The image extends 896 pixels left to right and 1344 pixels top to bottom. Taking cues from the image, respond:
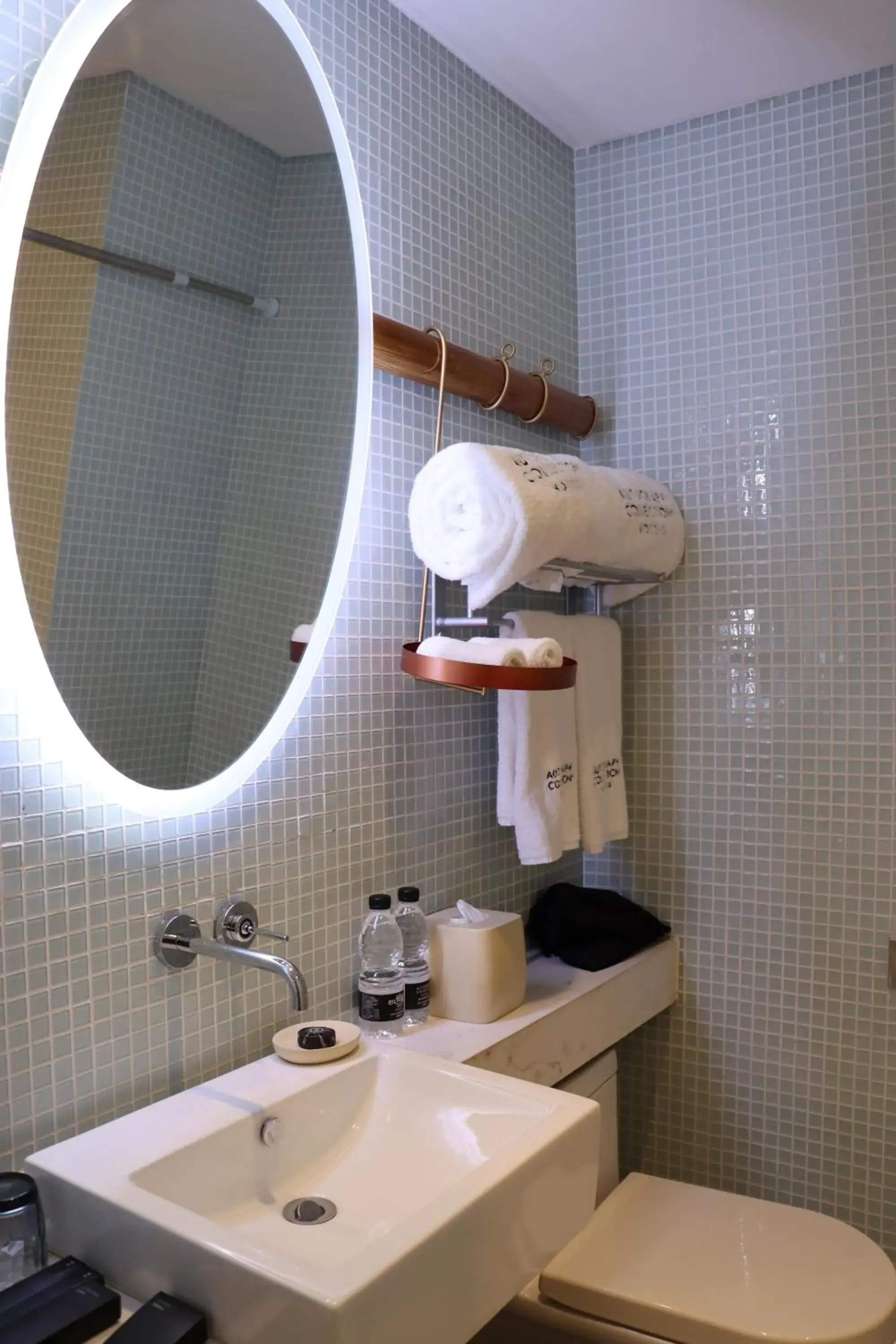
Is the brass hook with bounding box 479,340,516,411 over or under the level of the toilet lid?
over

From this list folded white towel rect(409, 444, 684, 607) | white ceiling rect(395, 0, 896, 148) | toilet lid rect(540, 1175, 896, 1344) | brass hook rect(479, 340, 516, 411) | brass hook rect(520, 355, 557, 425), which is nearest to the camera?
toilet lid rect(540, 1175, 896, 1344)

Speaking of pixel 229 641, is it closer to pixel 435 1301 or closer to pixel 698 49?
pixel 435 1301

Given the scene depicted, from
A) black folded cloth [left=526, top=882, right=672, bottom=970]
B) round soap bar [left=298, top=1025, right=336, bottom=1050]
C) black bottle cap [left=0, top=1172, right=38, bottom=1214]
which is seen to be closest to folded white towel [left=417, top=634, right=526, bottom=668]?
round soap bar [left=298, top=1025, right=336, bottom=1050]

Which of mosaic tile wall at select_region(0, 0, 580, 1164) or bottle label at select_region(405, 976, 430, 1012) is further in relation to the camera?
bottle label at select_region(405, 976, 430, 1012)

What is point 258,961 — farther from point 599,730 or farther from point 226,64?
point 226,64

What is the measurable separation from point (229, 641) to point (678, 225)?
1345 mm

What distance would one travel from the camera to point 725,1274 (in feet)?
5.02

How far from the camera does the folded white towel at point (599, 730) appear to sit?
1904mm

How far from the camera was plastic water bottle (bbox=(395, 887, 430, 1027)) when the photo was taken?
1564 millimetres

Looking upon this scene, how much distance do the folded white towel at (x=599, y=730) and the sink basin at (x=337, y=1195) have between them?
68 cm

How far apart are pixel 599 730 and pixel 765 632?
1.23ft

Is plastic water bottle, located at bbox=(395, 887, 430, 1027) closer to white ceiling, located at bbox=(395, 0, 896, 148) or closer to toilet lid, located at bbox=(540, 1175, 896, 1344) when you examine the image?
toilet lid, located at bbox=(540, 1175, 896, 1344)

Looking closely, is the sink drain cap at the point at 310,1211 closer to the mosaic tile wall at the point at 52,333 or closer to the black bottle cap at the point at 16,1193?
the black bottle cap at the point at 16,1193

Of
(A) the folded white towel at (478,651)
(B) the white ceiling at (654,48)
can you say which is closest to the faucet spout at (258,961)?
(A) the folded white towel at (478,651)
